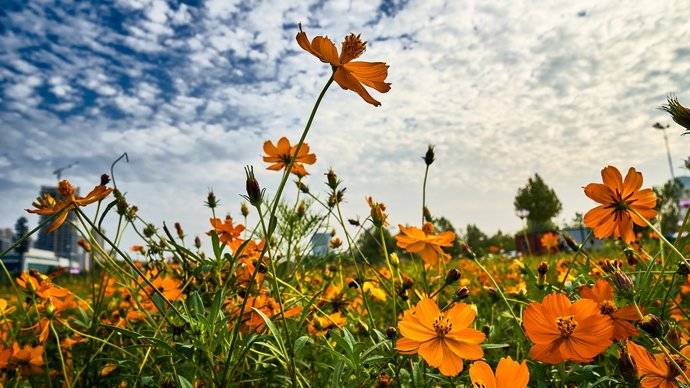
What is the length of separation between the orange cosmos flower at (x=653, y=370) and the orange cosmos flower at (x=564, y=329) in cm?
7

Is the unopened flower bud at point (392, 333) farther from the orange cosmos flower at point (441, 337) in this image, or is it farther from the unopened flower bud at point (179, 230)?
the unopened flower bud at point (179, 230)

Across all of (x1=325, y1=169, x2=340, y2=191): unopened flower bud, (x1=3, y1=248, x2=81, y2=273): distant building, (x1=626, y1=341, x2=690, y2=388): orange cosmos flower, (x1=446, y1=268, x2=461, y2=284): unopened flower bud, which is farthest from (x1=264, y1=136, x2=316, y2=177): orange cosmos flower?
(x1=626, y1=341, x2=690, y2=388): orange cosmos flower

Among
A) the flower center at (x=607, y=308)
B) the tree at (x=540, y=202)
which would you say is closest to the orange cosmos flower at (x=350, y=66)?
the flower center at (x=607, y=308)

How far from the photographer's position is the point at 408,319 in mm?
862

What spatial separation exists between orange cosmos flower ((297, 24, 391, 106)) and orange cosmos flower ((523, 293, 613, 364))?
1.45ft

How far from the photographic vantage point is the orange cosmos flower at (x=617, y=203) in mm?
924

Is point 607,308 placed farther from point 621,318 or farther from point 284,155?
point 284,155

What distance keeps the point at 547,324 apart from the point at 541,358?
54 millimetres

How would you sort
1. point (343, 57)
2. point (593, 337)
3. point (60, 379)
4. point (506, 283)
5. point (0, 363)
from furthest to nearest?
point (506, 283) → point (60, 379) → point (0, 363) → point (343, 57) → point (593, 337)

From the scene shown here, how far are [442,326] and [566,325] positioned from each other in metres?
0.20

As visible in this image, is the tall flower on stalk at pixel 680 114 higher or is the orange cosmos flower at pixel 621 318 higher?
the tall flower on stalk at pixel 680 114

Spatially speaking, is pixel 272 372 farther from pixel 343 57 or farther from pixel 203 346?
pixel 343 57

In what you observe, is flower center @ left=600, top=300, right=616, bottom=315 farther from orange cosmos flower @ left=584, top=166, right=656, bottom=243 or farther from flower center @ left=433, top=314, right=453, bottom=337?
flower center @ left=433, top=314, right=453, bottom=337

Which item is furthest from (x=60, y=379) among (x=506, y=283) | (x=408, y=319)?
(x=506, y=283)
